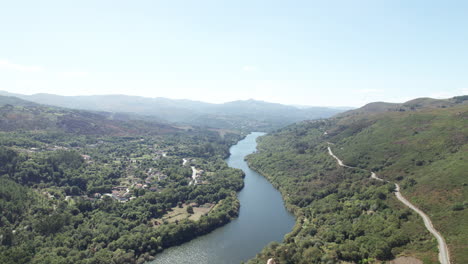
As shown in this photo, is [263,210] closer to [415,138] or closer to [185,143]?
[415,138]

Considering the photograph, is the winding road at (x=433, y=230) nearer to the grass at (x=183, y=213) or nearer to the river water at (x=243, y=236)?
the river water at (x=243, y=236)

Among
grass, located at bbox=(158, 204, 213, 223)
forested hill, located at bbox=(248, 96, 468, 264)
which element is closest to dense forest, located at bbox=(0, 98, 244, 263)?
grass, located at bbox=(158, 204, 213, 223)

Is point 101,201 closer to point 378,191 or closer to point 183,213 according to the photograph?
point 183,213

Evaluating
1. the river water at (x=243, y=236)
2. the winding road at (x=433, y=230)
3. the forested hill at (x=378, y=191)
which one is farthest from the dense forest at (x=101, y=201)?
the winding road at (x=433, y=230)

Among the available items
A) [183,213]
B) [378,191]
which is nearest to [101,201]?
[183,213]

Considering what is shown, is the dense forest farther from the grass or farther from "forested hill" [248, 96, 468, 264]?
"forested hill" [248, 96, 468, 264]

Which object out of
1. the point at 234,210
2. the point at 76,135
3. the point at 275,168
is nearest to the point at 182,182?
the point at 234,210
